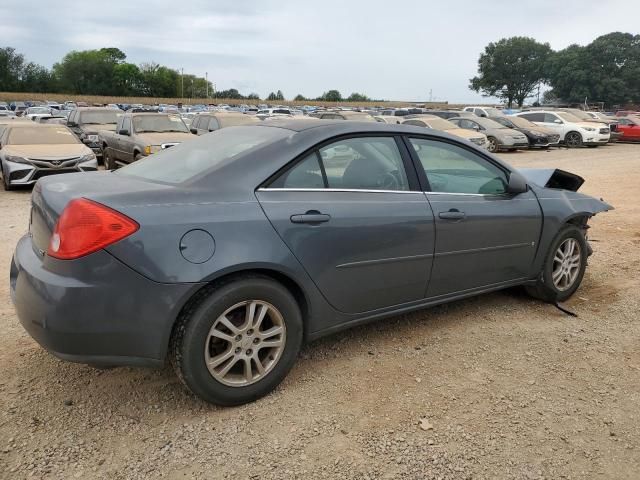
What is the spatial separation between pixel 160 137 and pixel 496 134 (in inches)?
534

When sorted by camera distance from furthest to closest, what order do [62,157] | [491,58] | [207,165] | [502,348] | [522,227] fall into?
[491,58]
[62,157]
[522,227]
[502,348]
[207,165]

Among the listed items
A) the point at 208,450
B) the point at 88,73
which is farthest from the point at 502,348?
the point at 88,73

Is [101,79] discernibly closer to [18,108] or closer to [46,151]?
[18,108]

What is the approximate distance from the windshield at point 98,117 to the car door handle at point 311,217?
48.8 feet

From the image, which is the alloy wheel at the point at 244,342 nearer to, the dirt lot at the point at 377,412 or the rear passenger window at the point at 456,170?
the dirt lot at the point at 377,412

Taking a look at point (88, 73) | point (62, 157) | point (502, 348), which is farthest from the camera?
point (88, 73)

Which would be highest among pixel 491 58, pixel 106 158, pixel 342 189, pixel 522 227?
pixel 491 58

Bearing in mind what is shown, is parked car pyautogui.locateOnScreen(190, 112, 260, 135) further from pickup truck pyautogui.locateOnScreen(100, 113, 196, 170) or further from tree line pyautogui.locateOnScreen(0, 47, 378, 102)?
tree line pyautogui.locateOnScreen(0, 47, 378, 102)

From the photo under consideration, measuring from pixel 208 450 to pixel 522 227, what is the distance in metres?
2.80

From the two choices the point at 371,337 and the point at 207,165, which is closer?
the point at 207,165

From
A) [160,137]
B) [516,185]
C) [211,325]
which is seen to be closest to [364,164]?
[516,185]

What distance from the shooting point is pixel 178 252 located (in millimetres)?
2561

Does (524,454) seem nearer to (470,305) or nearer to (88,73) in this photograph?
(470,305)

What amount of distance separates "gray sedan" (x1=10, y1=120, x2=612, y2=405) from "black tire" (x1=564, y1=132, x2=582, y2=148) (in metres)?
22.1
